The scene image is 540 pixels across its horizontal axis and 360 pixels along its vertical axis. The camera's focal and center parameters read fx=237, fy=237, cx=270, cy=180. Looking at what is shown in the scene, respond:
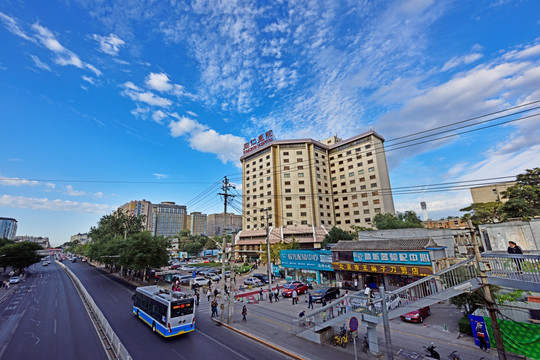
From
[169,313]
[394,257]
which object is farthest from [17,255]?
[394,257]

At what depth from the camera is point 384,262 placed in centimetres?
2853

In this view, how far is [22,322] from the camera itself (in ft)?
72.6

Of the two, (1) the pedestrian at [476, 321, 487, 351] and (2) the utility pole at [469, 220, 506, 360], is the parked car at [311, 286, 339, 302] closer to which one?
(1) the pedestrian at [476, 321, 487, 351]

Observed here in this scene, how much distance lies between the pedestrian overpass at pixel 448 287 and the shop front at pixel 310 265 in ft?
59.6

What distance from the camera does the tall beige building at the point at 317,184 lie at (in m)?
78.6

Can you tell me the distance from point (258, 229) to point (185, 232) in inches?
3371

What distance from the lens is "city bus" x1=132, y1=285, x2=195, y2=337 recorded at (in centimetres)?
1700

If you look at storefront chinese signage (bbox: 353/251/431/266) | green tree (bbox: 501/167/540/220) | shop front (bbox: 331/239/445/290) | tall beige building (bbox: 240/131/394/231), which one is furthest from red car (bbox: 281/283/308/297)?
tall beige building (bbox: 240/131/394/231)

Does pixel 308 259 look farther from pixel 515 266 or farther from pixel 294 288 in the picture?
pixel 515 266

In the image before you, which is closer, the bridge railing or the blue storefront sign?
the bridge railing

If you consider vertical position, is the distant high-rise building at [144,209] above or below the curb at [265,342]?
above

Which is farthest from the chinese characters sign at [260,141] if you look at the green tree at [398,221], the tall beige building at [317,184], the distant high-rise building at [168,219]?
the distant high-rise building at [168,219]

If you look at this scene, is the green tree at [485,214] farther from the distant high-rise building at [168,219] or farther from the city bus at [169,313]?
the distant high-rise building at [168,219]

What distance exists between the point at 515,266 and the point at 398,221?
48.1 m
